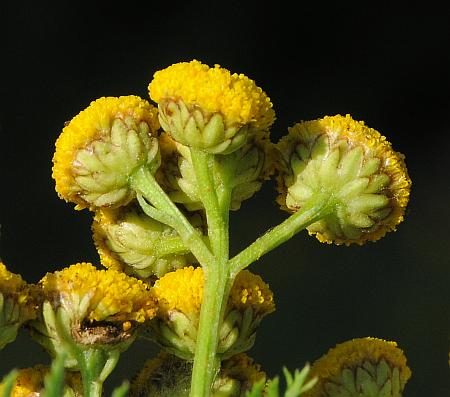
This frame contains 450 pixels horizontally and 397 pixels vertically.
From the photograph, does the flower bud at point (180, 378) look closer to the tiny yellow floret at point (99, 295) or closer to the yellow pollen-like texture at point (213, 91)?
the tiny yellow floret at point (99, 295)

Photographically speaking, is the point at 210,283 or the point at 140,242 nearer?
the point at 210,283

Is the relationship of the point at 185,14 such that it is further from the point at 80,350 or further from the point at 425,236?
the point at 80,350

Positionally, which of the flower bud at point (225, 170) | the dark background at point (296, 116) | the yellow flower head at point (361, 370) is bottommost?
the yellow flower head at point (361, 370)

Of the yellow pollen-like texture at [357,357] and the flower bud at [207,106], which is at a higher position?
the flower bud at [207,106]

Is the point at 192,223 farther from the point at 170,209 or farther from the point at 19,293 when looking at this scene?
the point at 19,293

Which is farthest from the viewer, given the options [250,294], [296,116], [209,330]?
[296,116]

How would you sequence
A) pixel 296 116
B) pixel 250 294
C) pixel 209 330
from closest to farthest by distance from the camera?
pixel 209 330
pixel 250 294
pixel 296 116

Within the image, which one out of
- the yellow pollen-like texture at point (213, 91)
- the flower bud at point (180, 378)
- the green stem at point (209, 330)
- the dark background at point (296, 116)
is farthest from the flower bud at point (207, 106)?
the dark background at point (296, 116)

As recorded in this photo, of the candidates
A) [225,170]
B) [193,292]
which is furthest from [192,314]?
[225,170]
